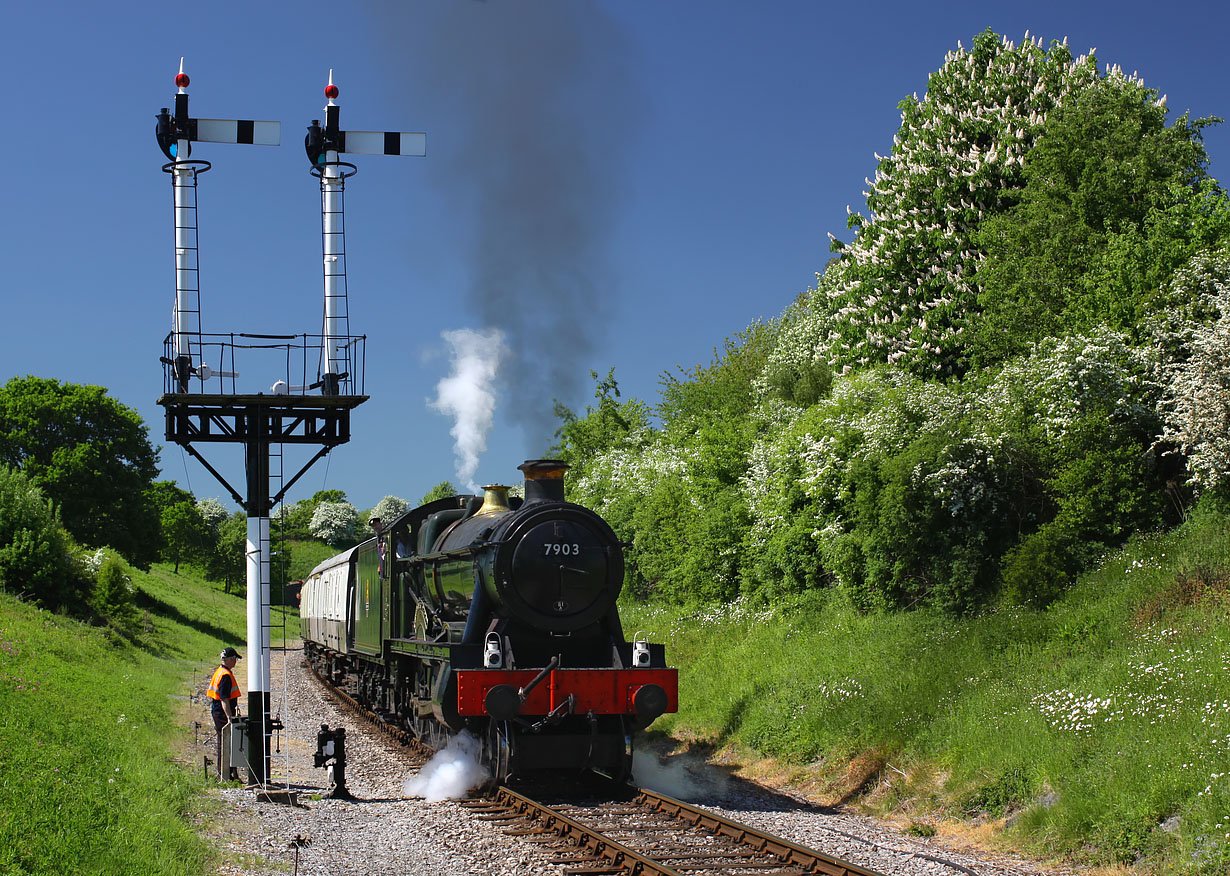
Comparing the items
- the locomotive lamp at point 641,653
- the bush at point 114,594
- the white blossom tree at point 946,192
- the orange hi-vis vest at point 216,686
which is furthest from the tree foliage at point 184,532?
the locomotive lamp at point 641,653

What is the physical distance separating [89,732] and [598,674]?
21.6 feet

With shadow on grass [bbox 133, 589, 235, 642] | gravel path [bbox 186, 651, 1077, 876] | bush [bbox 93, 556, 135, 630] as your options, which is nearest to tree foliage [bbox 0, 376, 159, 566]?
shadow on grass [bbox 133, 589, 235, 642]

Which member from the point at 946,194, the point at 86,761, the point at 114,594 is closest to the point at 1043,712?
the point at 86,761

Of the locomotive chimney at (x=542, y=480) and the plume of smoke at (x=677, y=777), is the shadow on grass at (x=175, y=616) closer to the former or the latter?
the plume of smoke at (x=677, y=777)

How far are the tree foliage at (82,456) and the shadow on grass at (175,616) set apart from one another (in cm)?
403

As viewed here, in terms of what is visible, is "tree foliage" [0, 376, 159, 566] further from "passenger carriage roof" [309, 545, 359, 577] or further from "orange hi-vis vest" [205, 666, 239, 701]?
"orange hi-vis vest" [205, 666, 239, 701]

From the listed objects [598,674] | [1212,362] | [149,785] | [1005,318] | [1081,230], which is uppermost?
[1081,230]

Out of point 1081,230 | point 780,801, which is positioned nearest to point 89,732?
point 780,801

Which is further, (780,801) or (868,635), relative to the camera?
(868,635)

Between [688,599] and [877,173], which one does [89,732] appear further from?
[877,173]

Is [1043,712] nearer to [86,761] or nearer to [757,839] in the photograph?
[757,839]

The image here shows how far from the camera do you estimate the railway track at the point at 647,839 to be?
8461 mm

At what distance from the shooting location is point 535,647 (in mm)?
12406

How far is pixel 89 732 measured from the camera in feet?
42.3
